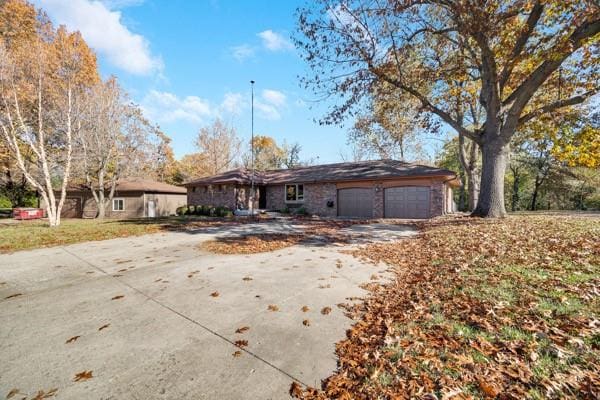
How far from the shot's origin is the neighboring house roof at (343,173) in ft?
52.4

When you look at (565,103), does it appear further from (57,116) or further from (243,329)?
(57,116)

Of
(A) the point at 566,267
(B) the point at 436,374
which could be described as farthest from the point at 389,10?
(B) the point at 436,374

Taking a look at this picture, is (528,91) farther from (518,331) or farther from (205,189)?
(205,189)

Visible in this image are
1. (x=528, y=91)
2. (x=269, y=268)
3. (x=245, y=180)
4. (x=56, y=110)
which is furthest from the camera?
(x=245, y=180)

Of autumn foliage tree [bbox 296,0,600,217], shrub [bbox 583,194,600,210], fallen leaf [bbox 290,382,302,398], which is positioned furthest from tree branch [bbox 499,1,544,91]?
shrub [bbox 583,194,600,210]

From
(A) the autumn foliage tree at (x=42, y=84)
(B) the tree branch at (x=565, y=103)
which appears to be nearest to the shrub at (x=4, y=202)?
(A) the autumn foliage tree at (x=42, y=84)

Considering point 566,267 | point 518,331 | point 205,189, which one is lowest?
point 518,331

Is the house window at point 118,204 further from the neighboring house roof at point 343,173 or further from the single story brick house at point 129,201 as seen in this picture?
the neighboring house roof at point 343,173

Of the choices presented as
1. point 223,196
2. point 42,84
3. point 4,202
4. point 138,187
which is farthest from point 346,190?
point 4,202

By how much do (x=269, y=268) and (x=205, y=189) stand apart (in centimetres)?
1872

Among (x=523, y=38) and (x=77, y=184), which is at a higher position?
(x=523, y=38)

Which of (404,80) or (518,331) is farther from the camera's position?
(404,80)

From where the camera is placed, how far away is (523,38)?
9328mm

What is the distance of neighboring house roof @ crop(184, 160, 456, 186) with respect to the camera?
1596 centimetres
